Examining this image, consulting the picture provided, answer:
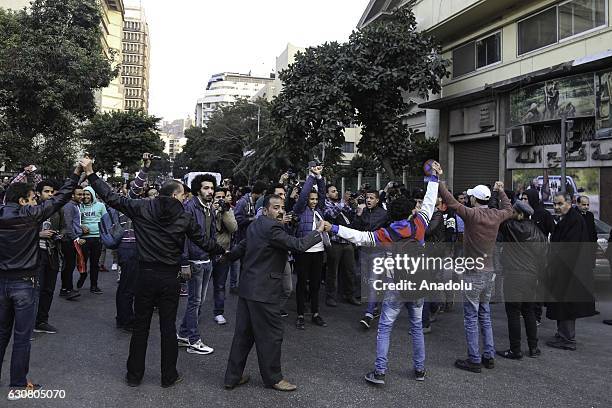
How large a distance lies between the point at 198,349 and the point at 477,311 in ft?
10.1

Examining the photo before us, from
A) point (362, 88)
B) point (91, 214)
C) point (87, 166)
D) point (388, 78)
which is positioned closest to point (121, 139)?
point (362, 88)

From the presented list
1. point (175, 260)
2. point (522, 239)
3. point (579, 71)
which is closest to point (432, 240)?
point (522, 239)

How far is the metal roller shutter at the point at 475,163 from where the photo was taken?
54.5ft

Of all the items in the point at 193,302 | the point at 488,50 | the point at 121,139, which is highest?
the point at 488,50

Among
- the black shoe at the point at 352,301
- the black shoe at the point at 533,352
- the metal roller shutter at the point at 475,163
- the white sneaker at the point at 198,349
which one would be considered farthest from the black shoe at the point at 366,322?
the metal roller shutter at the point at 475,163

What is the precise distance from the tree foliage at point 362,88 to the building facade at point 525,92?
1.96 m

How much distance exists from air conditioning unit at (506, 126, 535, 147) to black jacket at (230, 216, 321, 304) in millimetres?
12773

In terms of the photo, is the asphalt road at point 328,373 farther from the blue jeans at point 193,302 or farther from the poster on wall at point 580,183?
the poster on wall at point 580,183

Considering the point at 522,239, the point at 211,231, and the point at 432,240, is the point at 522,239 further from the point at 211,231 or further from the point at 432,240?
the point at 211,231

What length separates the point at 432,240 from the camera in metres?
6.49

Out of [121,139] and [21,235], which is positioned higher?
[121,139]

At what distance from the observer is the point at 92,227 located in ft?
26.6

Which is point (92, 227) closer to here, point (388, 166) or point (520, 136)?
point (388, 166)

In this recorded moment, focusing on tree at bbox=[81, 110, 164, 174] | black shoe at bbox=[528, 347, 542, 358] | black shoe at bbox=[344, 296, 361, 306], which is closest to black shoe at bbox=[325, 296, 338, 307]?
black shoe at bbox=[344, 296, 361, 306]
